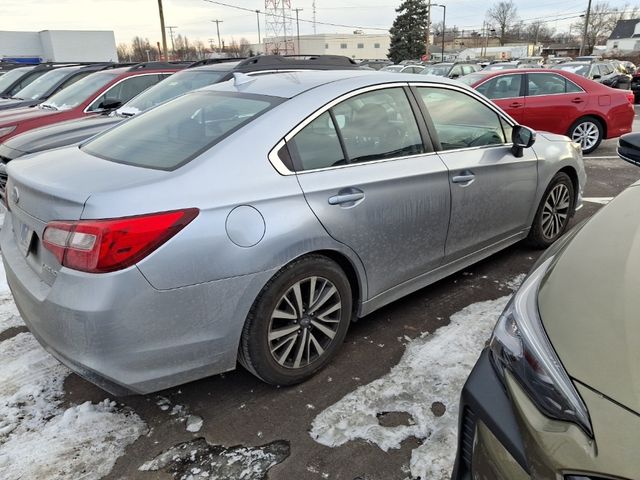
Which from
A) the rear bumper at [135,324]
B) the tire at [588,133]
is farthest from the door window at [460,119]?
the tire at [588,133]

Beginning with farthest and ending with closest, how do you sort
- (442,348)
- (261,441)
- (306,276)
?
(442,348)
(306,276)
(261,441)

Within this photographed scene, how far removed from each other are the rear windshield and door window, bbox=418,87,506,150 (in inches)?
46.4

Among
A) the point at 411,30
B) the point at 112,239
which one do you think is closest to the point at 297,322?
the point at 112,239

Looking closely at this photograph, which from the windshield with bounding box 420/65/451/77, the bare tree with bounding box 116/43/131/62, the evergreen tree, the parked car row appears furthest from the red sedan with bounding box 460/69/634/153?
the bare tree with bounding box 116/43/131/62

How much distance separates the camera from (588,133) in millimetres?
9227

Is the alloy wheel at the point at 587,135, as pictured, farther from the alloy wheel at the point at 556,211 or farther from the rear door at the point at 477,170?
the rear door at the point at 477,170

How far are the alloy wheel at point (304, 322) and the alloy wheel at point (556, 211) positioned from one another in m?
2.49

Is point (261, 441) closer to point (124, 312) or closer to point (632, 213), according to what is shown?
point (124, 312)

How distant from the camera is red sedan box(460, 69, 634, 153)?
8.91 metres

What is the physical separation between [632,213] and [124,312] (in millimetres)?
2079

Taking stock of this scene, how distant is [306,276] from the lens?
252 centimetres

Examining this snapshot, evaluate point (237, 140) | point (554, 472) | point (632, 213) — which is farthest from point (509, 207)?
point (554, 472)

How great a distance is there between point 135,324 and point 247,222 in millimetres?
636

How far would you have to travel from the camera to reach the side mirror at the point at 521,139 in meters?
3.68
